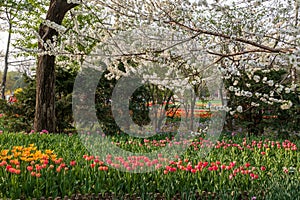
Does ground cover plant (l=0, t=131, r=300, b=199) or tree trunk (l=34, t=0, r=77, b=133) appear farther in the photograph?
tree trunk (l=34, t=0, r=77, b=133)

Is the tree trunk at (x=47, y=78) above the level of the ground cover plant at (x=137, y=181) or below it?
above

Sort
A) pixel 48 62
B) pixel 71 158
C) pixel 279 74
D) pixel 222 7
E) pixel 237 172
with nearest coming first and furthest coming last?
pixel 222 7
pixel 237 172
pixel 71 158
pixel 48 62
pixel 279 74

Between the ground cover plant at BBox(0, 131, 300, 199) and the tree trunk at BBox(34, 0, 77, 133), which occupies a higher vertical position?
the tree trunk at BBox(34, 0, 77, 133)

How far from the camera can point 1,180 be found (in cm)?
321

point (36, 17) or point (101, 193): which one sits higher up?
point (36, 17)

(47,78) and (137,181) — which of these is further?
(47,78)

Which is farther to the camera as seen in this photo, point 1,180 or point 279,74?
point 279,74

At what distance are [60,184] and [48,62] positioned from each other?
444cm

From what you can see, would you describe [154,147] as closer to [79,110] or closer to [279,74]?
[79,110]

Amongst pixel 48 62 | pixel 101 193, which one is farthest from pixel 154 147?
pixel 48 62

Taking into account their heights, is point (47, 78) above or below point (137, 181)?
above

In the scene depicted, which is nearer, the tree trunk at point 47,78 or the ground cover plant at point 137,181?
the ground cover plant at point 137,181

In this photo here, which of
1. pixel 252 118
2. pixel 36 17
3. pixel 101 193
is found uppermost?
pixel 36 17

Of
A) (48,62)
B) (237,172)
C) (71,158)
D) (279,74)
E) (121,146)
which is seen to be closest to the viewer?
(237,172)
